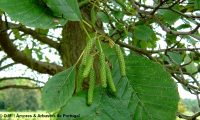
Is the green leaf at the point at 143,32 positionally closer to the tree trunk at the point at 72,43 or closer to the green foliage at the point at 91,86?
the green foliage at the point at 91,86

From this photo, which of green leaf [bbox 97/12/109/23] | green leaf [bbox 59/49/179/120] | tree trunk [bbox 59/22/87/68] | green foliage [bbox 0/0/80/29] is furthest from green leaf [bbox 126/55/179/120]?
tree trunk [bbox 59/22/87/68]

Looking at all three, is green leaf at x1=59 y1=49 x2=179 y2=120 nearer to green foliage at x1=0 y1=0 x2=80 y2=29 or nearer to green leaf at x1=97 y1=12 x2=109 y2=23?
green foliage at x1=0 y1=0 x2=80 y2=29

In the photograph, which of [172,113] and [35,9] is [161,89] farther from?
[35,9]

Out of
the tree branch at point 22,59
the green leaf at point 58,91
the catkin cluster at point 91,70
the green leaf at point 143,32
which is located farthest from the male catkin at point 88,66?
the tree branch at point 22,59

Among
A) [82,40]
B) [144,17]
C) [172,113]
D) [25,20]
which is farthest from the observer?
[82,40]

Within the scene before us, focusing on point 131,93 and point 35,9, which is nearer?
point 35,9

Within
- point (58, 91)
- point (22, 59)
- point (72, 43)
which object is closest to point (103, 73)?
point (58, 91)

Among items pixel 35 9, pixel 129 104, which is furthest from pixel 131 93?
pixel 35 9
